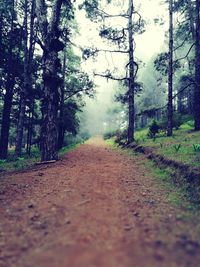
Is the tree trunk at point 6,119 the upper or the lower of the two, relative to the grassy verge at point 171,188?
upper

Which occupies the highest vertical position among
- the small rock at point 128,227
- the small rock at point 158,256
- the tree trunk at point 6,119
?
the tree trunk at point 6,119

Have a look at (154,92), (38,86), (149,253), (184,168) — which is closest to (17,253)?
(149,253)

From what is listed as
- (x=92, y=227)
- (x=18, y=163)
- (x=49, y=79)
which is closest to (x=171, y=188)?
(x=92, y=227)

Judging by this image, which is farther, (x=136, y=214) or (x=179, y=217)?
(x=136, y=214)

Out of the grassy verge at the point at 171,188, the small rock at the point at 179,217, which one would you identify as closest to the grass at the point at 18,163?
the grassy verge at the point at 171,188

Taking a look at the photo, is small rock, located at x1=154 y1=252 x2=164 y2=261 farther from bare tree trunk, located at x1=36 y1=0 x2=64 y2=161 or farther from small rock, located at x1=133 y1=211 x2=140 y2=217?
bare tree trunk, located at x1=36 y1=0 x2=64 y2=161

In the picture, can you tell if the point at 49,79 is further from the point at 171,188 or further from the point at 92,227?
the point at 92,227

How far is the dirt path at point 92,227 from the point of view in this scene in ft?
10.2

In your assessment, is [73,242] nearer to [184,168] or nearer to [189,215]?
[189,215]

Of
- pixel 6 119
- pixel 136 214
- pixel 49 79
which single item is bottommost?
pixel 136 214

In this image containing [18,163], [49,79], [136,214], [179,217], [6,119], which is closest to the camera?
[179,217]

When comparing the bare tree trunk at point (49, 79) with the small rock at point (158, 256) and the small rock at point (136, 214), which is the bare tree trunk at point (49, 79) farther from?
the small rock at point (158, 256)

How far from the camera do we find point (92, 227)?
12.8ft

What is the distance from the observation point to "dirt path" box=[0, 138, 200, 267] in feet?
10.2
